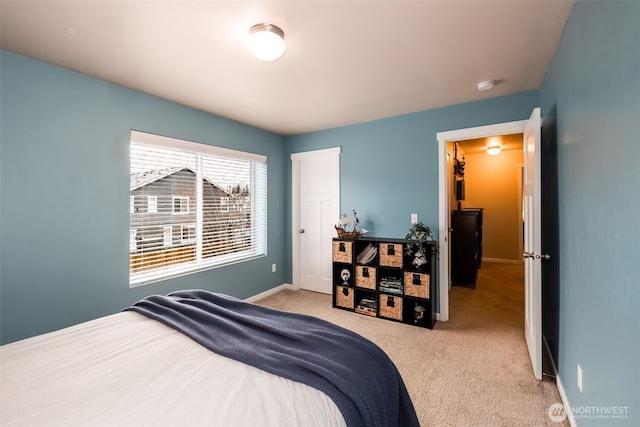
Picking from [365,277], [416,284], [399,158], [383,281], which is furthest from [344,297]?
[399,158]

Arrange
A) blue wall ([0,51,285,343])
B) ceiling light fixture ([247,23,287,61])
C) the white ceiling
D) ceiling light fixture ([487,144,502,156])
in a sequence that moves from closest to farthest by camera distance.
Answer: the white ceiling
ceiling light fixture ([247,23,287,61])
blue wall ([0,51,285,343])
ceiling light fixture ([487,144,502,156])

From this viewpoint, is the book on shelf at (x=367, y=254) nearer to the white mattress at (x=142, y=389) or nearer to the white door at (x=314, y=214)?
the white door at (x=314, y=214)

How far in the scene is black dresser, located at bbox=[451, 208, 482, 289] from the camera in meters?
4.44

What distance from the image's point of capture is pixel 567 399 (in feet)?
5.66

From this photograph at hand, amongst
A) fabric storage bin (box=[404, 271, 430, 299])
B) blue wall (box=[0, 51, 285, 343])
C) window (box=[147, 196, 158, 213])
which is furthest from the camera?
fabric storage bin (box=[404, 271, 430, 299])

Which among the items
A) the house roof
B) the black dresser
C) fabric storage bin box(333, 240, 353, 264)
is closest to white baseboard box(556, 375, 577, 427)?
fabric storage bin box(333, 240, 353, 264)

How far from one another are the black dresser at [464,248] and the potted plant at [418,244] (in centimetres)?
173

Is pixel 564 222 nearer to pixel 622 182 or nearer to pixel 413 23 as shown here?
pixel 622 182

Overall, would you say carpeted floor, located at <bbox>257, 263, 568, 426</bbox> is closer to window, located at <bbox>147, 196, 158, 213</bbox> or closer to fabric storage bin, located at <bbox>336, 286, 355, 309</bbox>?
fabric storage bin, located at <bbox>336, 286, 355, 309</bbox>

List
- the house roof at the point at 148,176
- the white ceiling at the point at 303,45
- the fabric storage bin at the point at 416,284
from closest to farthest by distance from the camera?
the white ceiling at the point at 303,45 → the house roof at the point at 148,176 → the fabric storage bin at the point at 416,284

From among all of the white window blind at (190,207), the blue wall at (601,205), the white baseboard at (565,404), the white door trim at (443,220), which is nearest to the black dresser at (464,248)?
the white door trim at (443,220)

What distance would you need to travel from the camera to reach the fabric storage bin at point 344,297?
11.4 feet

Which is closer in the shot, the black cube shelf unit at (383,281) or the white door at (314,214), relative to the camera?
the black cube shelf unit at (383,281)

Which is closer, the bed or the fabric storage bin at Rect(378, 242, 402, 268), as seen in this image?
the bed
